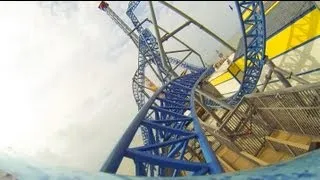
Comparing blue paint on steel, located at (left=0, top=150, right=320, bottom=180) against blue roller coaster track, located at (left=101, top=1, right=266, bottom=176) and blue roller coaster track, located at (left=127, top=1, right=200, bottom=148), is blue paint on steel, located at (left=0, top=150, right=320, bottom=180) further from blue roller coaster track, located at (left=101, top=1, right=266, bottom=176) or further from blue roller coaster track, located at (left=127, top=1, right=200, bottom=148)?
blue roller coaster track, located at (left=127, top=1, right=200, bottom=148)

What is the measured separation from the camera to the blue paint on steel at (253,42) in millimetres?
10227

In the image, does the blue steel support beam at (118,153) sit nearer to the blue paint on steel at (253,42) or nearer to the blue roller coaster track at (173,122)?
the blue roller coaster track at (173,122)

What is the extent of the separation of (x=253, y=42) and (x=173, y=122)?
5407 millimetres

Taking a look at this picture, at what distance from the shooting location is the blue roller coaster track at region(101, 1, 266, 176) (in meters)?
4.50

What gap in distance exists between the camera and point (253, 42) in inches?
451

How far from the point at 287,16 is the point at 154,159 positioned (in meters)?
11.5

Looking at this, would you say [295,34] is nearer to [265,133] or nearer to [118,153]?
[265,133]

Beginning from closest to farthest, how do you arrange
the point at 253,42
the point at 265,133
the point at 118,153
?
the point at 118,153 < the point at 265,133 < the point at 253,42

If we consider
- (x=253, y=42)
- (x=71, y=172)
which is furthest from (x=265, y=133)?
(x=71, y=172)

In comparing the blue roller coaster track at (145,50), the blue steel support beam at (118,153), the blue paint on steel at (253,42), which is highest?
the blue roller coaster track at (145,50)

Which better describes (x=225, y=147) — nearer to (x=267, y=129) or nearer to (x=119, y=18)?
(x=267, y=129)

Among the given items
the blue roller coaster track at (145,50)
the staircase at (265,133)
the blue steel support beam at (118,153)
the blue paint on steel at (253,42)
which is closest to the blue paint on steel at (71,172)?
the blue steel support beam at (118,153)

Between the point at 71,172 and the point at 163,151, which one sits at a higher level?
the point at 163,151

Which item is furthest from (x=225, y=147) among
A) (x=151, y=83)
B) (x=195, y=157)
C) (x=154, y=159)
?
(x=151, y=83)
